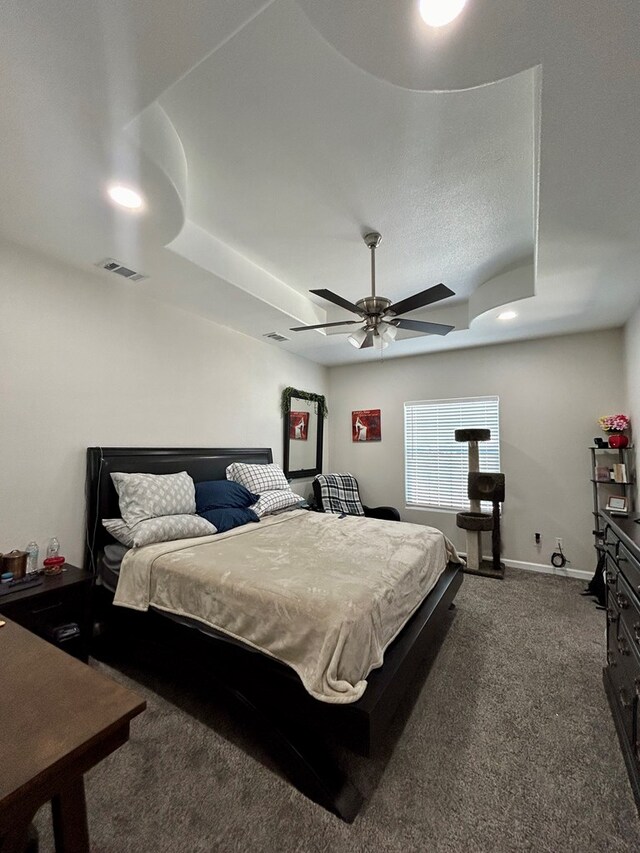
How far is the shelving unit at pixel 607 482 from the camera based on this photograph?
3494 mm

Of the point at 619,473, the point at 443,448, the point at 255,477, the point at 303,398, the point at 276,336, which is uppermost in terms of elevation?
the point at 276,336

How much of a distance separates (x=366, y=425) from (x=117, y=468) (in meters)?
3.49

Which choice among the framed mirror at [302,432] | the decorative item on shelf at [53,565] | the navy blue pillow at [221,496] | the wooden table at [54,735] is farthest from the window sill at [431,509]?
the wooden table at [54,735]

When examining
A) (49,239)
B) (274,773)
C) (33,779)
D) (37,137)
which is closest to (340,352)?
(49,239)

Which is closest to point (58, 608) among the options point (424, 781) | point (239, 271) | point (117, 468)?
point (117, 468)

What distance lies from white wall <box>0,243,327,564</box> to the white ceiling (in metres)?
0.26

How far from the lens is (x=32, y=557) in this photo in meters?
2.35

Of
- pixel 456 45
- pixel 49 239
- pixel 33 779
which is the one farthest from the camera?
pixel 49 239

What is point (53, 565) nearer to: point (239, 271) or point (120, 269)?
point (120, 269)

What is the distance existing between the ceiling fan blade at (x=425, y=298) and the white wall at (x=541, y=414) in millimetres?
2549

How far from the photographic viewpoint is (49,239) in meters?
2.32

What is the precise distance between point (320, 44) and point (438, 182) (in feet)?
3.30

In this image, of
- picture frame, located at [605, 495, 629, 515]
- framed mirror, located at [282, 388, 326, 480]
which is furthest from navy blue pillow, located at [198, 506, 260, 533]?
picture frame, located at [605, 495, 629, 515]

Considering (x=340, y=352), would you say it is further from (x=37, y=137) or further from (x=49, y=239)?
(x=37, y=137)
